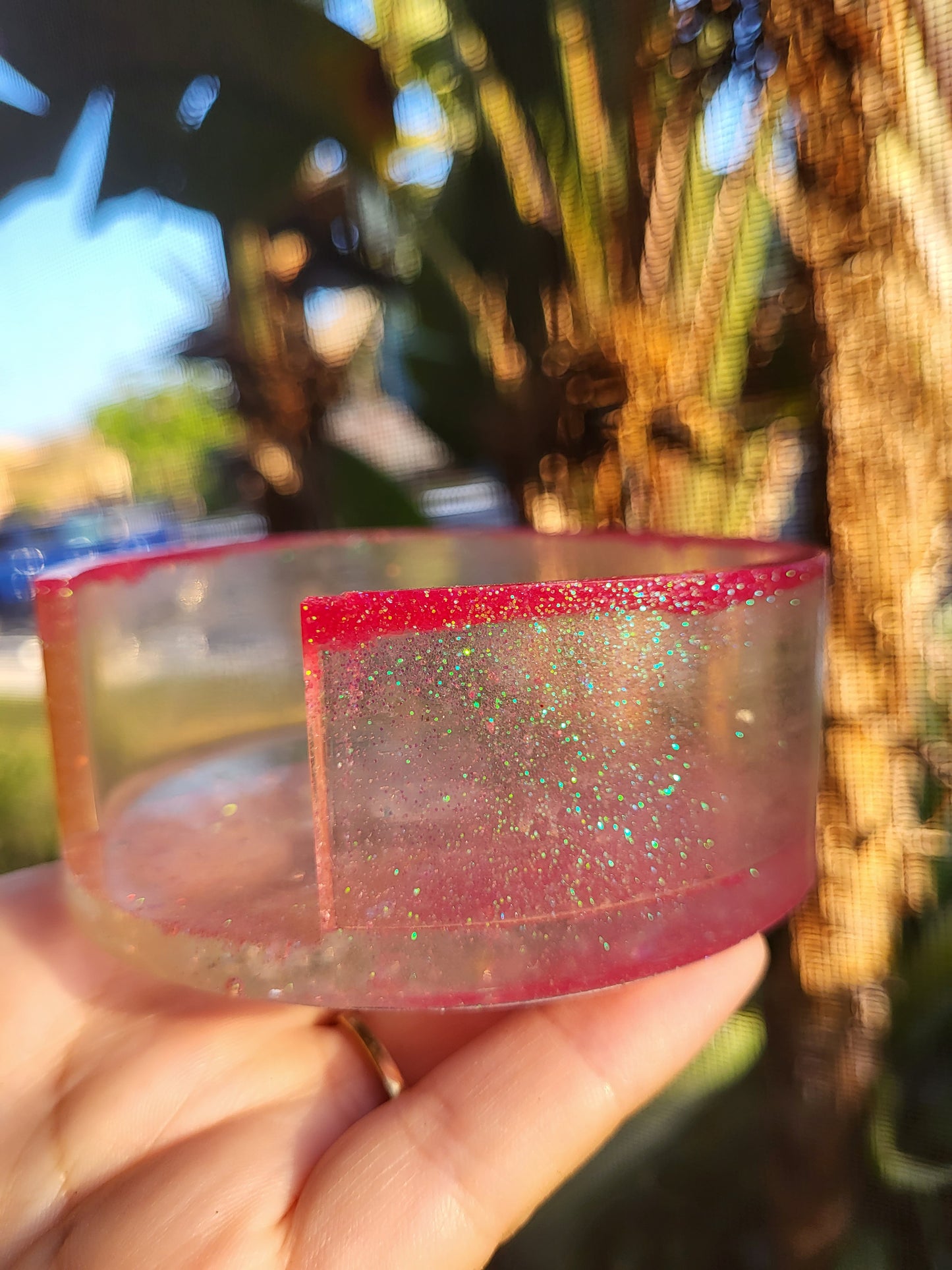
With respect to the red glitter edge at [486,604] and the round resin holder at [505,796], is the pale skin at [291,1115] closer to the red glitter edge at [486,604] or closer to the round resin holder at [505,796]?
the round resin holder at [505,796]

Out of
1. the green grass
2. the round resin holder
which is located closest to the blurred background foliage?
the green grass

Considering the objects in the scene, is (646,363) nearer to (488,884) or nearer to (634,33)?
(634,33)

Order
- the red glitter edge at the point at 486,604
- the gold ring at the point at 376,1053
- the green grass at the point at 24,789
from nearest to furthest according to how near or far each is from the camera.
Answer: the red glitter edge at the point at 486,604 → the gold ring at the point at 376,1053 → the green grass at the point at 24,789

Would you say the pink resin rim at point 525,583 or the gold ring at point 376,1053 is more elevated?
the pink resin rim at point 525,583

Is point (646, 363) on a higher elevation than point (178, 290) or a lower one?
lower

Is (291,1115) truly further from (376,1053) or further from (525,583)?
(525,583)

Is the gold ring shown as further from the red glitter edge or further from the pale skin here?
the red glitter edge

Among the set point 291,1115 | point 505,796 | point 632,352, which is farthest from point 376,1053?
point 632,352

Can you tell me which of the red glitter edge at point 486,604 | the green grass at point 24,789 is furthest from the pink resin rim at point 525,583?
the green grass at point 24,789

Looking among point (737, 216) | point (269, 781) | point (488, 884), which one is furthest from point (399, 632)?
point (737, 216)
